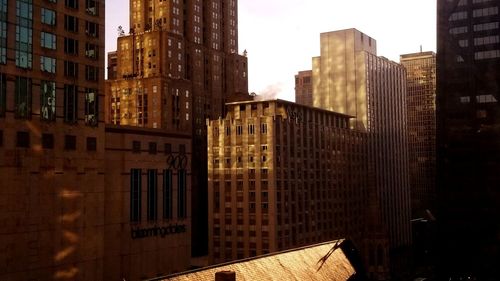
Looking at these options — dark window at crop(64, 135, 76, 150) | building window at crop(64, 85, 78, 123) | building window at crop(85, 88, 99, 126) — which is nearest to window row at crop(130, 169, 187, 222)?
building window at crop(85, 88, 99, 126)

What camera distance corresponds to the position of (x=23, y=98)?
66.2 m

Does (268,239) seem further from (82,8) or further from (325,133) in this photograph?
(82,8)

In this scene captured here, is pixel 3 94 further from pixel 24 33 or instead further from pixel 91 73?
pixel 91 73

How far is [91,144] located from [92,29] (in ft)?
49.9

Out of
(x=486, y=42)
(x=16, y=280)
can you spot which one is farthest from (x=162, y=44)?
(x=16, y=280)

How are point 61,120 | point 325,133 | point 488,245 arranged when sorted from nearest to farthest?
point 61,120, point 488,245, point 325,133

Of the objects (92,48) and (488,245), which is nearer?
(92,48)

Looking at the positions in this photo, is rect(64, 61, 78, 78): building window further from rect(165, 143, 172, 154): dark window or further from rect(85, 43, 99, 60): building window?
rect(165, 143, 172, 154): dark window

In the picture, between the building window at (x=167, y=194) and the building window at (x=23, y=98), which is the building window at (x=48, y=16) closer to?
the building window at (x=23, y=98)

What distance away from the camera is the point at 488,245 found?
109625mm

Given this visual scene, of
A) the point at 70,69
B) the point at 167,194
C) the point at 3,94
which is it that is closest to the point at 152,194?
the point at 167,194

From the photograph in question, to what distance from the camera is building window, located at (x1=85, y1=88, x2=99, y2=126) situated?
7344 centimetres

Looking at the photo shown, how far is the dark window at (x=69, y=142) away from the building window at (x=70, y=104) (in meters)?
2.02

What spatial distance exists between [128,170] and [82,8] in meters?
22.0
